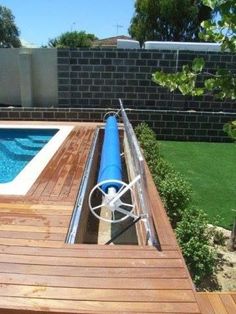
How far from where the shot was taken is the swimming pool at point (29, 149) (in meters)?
5.43

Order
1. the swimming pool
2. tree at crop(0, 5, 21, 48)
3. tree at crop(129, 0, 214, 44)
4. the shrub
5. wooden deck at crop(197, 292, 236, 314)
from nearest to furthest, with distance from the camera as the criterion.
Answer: wooden deck at crop(197, 292, 236, 314)
the shrub
the swimming pool
tree at crop(129, 0, 214, 44)
tree at crop(0, 5, 21, 48)

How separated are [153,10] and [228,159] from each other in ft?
85.0

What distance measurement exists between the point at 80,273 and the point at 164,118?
7.85 meters

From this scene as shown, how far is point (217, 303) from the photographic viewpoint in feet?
9.32

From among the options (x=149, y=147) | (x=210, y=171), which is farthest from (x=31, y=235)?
(x=210, y=171)

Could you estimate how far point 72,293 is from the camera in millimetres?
2385

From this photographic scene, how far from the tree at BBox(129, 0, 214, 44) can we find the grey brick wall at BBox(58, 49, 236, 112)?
21.7 metres

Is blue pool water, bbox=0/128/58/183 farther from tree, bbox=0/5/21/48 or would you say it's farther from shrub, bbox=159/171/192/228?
tree, bbox=0/5/21/48

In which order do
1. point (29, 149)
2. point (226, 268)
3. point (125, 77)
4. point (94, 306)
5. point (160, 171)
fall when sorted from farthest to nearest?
point (125, 77) < point (29, 149) < point (160, 171) < point (226, 268) < point (94, 306)

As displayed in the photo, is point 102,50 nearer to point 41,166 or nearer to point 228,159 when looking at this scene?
point 228,159

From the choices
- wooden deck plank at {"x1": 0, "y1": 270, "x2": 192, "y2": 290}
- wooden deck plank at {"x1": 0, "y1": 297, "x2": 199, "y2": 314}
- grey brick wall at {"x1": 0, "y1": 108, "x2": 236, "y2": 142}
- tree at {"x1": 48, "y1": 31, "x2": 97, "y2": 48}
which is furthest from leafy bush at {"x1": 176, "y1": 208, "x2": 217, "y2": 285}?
tree at {"x1": 48, "y1": 31, "x2": 97, "y2": 48}

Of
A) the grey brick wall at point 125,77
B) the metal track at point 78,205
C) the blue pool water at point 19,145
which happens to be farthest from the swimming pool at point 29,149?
the grey brick wall at point 125,77

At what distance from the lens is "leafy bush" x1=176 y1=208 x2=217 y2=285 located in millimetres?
3527

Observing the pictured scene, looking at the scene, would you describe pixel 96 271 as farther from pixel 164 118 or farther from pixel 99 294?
pixel 164 118
